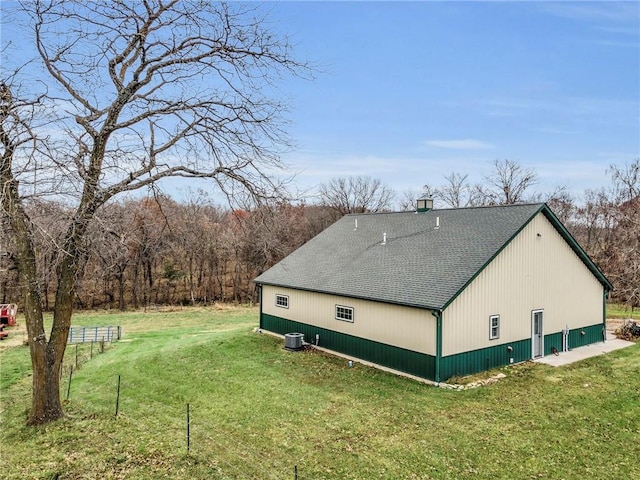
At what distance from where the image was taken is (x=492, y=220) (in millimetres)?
14859

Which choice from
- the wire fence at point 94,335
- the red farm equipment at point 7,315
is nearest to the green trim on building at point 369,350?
the wire fence at point 94,335

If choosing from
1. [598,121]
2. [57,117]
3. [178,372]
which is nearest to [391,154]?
[598,121]

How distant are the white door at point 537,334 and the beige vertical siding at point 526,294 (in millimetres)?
233

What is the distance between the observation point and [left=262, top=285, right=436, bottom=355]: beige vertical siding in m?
11.9

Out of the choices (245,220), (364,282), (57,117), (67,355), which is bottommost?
(67,355)

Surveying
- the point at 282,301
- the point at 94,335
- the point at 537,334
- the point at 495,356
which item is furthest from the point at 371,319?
the point at 94,335

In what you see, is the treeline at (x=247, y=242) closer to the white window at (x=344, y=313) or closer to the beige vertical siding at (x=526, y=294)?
the beige vertical siding at (x=526, y=294)

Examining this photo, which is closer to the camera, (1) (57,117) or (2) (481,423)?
(1) (57,117)

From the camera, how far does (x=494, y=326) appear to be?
13.1m

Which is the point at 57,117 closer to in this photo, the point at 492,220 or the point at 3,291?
the point at 492,220

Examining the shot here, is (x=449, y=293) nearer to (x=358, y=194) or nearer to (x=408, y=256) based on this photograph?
(x=408, y=256)

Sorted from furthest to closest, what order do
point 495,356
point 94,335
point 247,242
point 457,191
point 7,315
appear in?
point 457,191, point 247,242, point 7,315, point 94,335, point 495,356

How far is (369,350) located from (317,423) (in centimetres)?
486

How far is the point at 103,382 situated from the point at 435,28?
52.0ft
